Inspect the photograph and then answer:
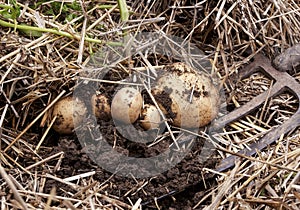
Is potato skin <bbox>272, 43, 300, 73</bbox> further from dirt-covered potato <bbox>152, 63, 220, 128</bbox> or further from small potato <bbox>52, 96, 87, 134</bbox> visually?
small potato <bbox>52, 96, 87, 134</bbox>

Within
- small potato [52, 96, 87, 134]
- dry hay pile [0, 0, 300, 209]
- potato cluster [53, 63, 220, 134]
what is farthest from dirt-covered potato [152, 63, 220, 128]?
small potato [52, 96, 87, 134]

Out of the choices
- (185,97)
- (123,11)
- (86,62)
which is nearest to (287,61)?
(185,97)

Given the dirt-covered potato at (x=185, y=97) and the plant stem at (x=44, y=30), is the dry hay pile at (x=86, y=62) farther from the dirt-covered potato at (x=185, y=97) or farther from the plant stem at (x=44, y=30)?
the dirt-covered potato at (x=185, y=97)

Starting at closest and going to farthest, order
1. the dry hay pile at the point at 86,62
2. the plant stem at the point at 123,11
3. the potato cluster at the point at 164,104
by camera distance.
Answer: the dry hay pile at the point at 86,62, the potato cluster at the point at 164,104, the plant stem at the point at 123,11

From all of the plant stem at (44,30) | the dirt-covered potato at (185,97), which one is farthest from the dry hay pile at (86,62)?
the dirt-covered potato at (185,97)

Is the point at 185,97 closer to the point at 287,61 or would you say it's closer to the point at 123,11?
the point at 123,11

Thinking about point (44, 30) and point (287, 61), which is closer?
point (44, 30)

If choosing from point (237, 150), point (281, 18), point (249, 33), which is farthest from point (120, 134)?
point (281, 18)
